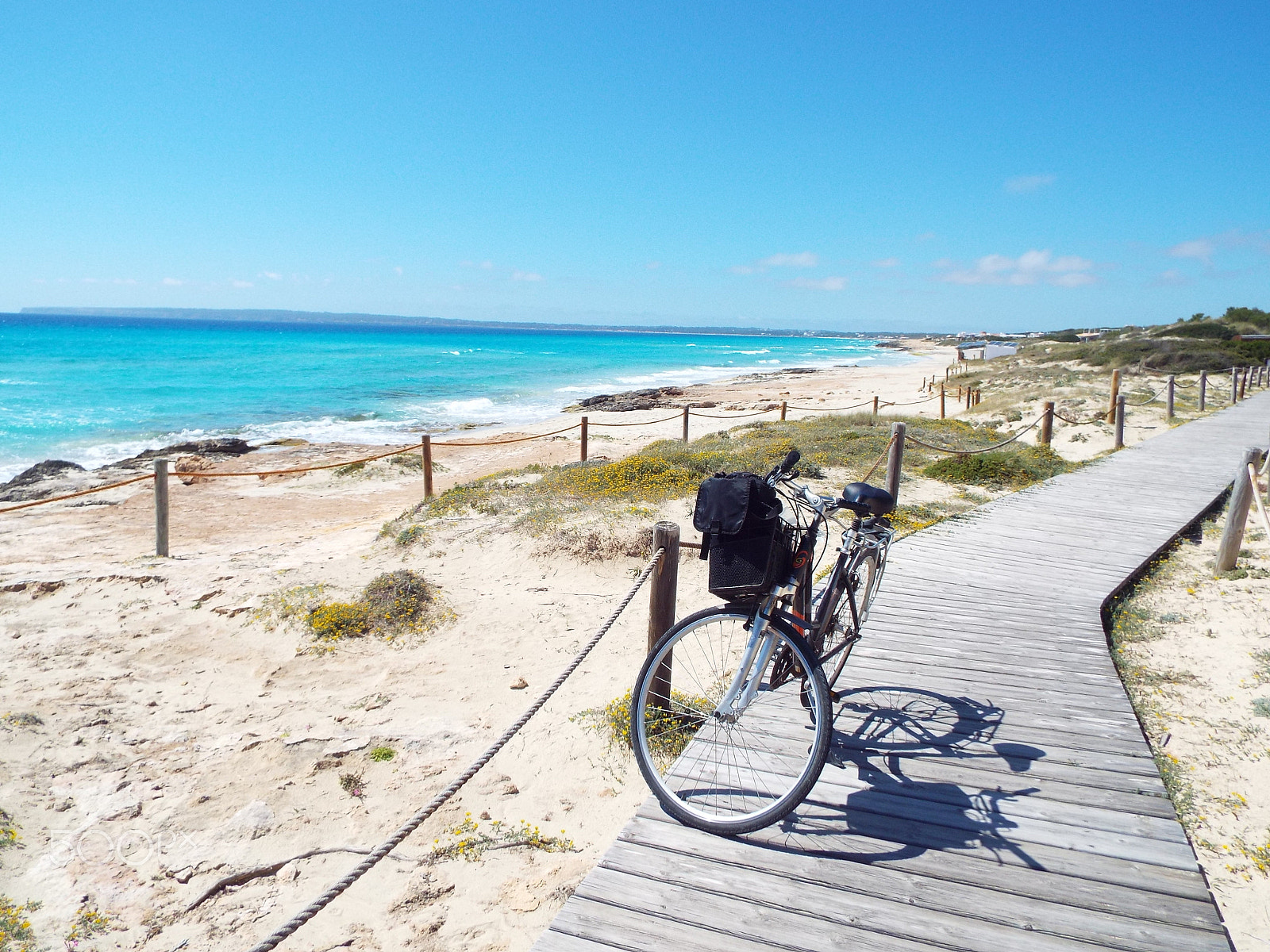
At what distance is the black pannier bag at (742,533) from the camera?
2666 mm

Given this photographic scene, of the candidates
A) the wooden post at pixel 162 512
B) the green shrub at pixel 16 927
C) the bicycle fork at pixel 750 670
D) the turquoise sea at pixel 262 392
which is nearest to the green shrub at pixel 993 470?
the bicycle fork at pixel 750 670

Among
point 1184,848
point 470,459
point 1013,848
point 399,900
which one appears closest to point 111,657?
point 399,900

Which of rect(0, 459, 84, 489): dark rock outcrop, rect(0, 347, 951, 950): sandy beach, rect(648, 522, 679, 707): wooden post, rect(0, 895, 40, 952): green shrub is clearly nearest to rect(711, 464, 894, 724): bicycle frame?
rect(648, 522, 679, 707): wooden post

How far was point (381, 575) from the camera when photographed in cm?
738

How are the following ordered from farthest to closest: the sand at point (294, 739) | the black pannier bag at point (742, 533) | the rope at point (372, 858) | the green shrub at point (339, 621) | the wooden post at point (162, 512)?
the wooden post at point (162, 512)
the green shrub at point (339, 621)
the sand at point (294, 739)
the black pannier bag at point (742, 533)
the rope at point (372, 858)

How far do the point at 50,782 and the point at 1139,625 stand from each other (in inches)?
287

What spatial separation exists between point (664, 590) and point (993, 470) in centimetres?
880

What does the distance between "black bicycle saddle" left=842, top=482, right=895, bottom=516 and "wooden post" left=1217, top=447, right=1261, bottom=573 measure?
5.27 m

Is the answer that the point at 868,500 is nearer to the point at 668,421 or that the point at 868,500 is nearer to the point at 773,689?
the point at 773,689

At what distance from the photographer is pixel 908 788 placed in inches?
124

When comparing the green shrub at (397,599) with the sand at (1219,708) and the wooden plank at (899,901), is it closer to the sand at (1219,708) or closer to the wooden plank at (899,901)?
the wooden plank at (899,901)

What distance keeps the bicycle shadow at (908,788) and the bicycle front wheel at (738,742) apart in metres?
0.17

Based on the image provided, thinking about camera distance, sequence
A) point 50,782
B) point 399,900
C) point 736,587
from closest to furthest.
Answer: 1. point 736,587
2. point 399,900
3. point 50,782

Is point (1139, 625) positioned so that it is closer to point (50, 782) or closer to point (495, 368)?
point (50, 782)
